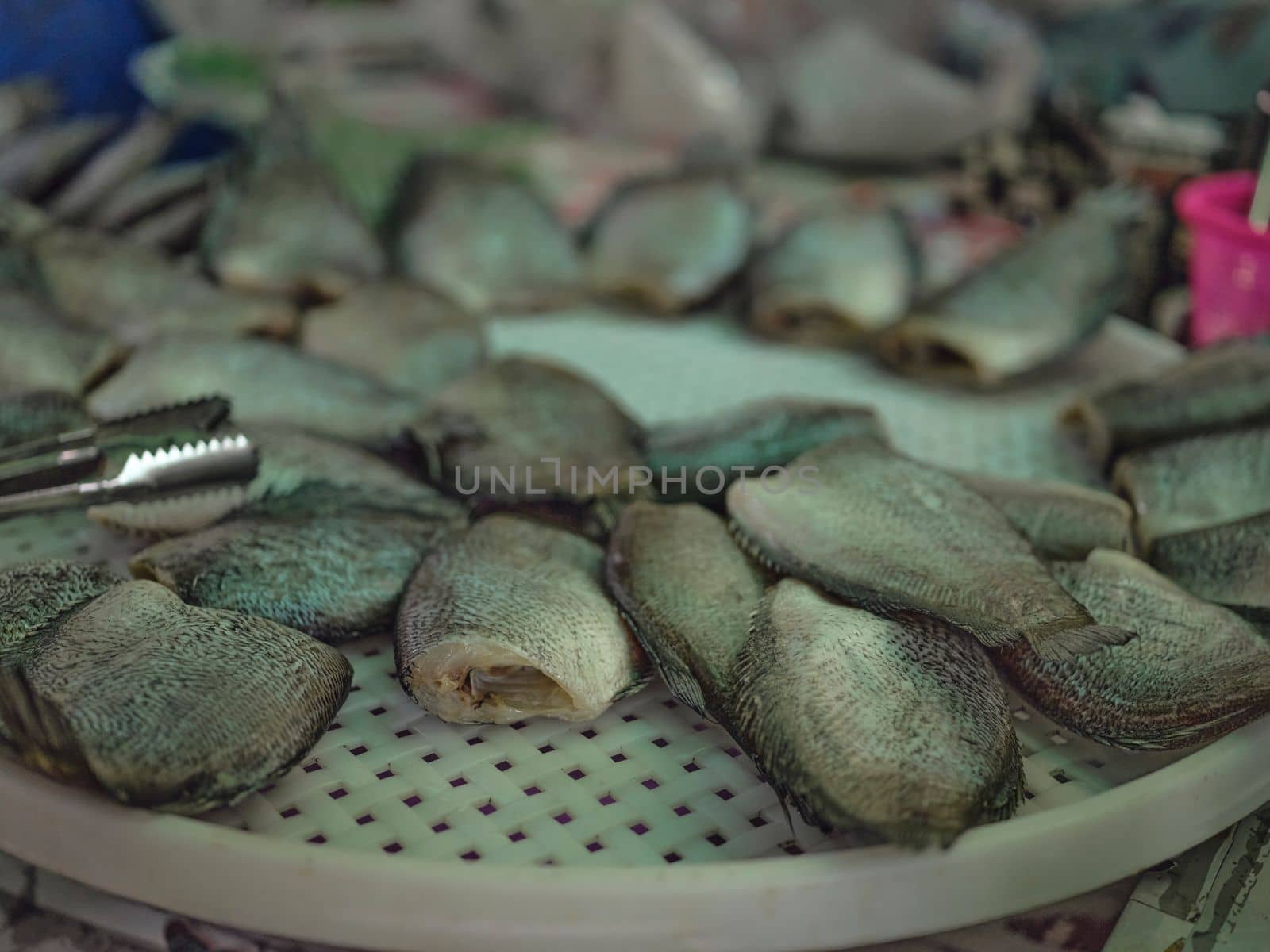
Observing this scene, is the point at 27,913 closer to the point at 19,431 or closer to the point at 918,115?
the point at 19,431

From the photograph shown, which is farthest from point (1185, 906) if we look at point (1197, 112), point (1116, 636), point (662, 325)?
point (1197, 112)

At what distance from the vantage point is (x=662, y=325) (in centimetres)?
203

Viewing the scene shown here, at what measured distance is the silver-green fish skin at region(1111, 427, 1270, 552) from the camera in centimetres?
120

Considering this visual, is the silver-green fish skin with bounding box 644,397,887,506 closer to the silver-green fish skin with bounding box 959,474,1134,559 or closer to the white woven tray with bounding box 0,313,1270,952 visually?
the silver-green fish skin with bounding box 959,474,1134,559

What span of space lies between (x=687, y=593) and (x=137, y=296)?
3.89ft

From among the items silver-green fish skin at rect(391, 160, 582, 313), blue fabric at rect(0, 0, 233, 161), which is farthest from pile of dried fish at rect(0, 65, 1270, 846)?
blue fabric at rect(0, 0, 233, 161)

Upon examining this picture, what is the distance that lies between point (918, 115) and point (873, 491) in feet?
6.80

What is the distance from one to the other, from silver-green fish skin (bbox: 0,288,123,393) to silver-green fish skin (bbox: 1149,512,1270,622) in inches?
52.7

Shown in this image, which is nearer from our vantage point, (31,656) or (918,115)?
(31,656)

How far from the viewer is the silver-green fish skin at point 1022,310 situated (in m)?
1.75

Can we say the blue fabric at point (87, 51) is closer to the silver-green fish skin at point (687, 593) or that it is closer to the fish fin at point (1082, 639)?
the silver-green fish skin at point (687, 593)

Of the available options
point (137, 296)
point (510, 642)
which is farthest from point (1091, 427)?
point (137, 296)

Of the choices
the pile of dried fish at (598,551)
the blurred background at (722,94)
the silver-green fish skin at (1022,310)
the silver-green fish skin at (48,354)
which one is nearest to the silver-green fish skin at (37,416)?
the pile of dried fish at (598,551)

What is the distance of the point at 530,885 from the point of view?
0.75 metres
